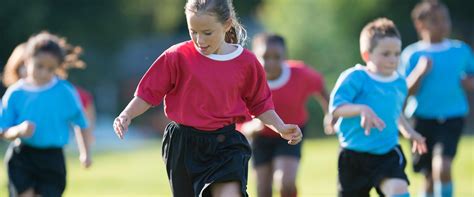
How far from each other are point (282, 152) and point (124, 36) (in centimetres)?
3117

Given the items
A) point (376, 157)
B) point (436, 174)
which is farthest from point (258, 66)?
point (436, 174)

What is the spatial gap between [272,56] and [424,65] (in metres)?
1.41

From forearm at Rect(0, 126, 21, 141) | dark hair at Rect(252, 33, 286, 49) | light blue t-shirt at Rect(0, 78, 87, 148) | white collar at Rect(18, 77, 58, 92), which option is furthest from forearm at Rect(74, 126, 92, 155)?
dark hair at Rect(252, 33, 286, 49)

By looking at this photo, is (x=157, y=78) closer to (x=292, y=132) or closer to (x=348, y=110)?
(x=292, y=132)

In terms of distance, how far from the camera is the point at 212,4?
6465 mm

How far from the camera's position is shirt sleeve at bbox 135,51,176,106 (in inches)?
258

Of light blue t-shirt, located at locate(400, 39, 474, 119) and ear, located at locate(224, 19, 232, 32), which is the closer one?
ear, located at locate(224, 19, 232, 32)

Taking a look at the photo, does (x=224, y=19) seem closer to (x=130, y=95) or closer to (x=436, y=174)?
(x=436, y=174)

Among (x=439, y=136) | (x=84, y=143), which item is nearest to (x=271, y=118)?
(x=84, y=143)

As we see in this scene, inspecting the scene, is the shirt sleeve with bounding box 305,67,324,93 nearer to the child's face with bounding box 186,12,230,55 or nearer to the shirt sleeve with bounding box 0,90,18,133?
the shirt sleeve with bounding box 0,90,18,133

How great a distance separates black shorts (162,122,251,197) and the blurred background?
76.5ft

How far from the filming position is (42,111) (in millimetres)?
8406

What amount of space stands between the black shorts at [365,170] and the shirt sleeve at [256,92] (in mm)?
1211

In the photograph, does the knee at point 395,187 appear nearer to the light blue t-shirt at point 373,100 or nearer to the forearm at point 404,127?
the light blue t-shirt at point 373,100
